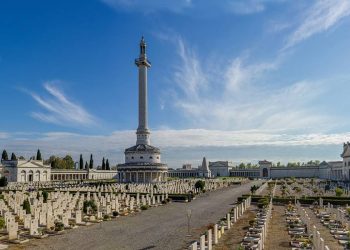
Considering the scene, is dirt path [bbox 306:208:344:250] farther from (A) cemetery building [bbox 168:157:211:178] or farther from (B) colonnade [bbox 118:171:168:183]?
(A) cemetery building [bbox 168:157:211:178]

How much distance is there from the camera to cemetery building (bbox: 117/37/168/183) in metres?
94.6

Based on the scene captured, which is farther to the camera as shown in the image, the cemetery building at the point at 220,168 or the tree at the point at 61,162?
the cemetery building at the point at 220,168

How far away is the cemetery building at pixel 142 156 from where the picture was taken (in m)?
94.6

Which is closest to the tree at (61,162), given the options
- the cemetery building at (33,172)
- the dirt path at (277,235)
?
the cemetery building at (33,172)

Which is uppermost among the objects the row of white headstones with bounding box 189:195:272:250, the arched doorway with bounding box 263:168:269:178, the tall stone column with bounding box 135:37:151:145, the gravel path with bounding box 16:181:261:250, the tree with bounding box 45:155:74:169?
the tall stone column with bounding box 135:37:151:145

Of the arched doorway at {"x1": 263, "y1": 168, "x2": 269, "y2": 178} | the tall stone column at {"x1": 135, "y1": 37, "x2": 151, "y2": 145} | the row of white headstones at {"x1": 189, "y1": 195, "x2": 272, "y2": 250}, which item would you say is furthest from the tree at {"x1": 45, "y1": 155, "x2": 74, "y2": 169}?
the row of white headstones at {"x1": 189, "y1": 195, "x2": 272, "y2": 250}

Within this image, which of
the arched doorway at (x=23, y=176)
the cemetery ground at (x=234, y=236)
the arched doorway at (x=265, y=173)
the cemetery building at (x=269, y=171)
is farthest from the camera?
the arched doorway at (x=265, y=173)

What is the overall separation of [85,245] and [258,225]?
35.8 feet

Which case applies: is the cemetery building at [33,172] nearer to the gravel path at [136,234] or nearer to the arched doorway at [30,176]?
the arched doorway at [30,176]

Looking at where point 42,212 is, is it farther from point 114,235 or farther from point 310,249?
point 310,249

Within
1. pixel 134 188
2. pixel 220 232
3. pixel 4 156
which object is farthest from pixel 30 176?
pixel 220 232

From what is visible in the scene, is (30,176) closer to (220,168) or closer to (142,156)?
(142,156)

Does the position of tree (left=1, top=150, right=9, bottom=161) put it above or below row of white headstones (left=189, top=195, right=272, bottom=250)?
above

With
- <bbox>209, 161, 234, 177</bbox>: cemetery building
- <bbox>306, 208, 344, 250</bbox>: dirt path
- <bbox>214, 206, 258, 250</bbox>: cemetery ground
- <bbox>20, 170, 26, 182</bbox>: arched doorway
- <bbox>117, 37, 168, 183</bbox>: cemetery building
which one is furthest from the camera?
<bbox>209, 161, 234, 177</bbox>: cemetery building
